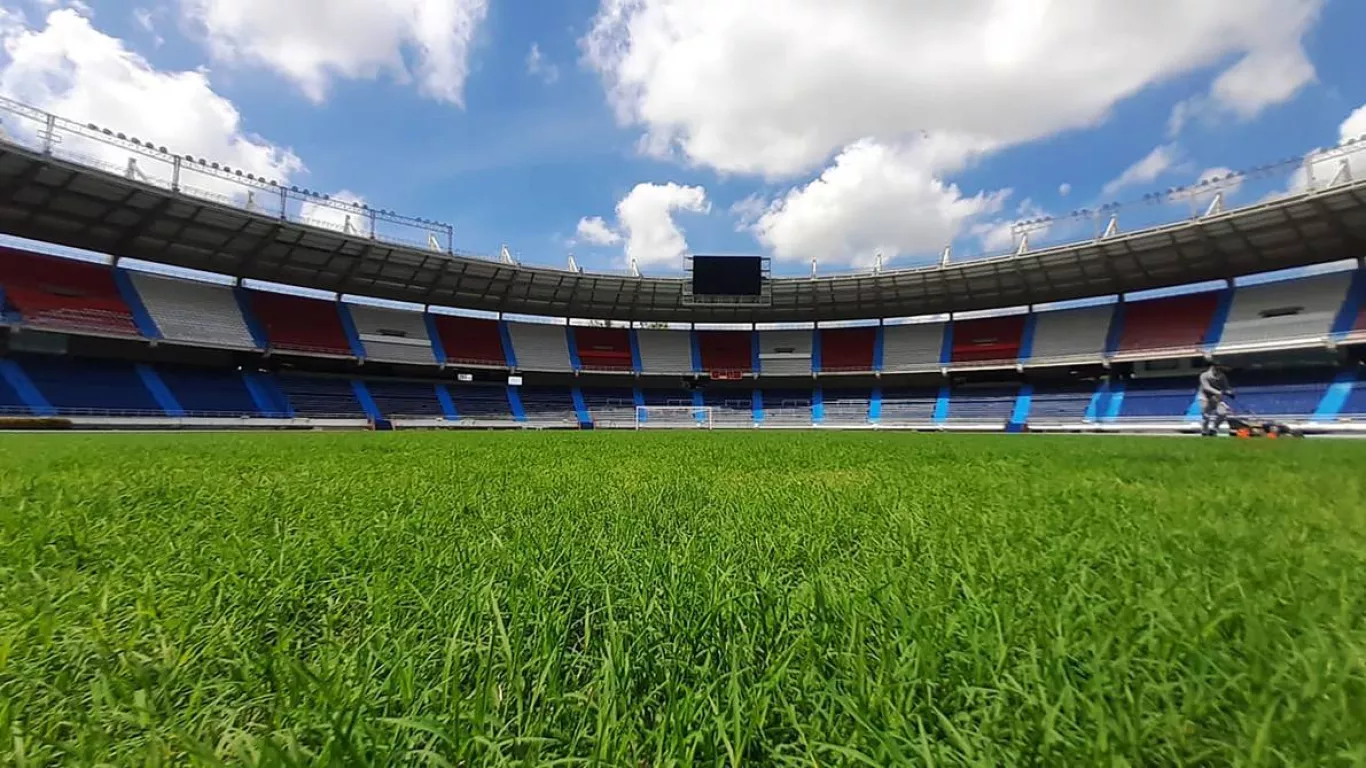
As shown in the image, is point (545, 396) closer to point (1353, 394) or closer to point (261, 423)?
point (261, 423)

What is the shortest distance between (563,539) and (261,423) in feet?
120

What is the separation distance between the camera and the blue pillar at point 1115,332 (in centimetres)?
3491

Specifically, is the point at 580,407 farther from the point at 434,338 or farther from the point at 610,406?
the point at 434,338

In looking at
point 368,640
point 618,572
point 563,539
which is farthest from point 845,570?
point 368,640

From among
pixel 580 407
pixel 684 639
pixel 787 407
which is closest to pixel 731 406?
pixel 787 407

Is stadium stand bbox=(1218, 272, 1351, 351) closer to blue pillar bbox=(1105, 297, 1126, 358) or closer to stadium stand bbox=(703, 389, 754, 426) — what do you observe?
blue pillar bbox=(1105, 297, 1126, 358)

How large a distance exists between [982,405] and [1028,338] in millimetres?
5970

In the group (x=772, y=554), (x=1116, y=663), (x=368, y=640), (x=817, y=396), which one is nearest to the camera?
(x=1116, y=663)

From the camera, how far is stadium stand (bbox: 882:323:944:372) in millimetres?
41750

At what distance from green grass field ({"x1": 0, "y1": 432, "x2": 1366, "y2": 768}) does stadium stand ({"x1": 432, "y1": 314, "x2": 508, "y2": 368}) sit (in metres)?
40.5

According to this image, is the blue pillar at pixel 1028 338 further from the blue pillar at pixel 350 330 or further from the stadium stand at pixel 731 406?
the blue pillar at pixel 350 330

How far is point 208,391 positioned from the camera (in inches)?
1230

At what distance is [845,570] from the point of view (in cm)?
211

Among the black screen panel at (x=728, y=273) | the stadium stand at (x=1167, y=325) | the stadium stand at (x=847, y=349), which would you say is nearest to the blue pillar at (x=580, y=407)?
the black screen panel at (x=728, y=273)
